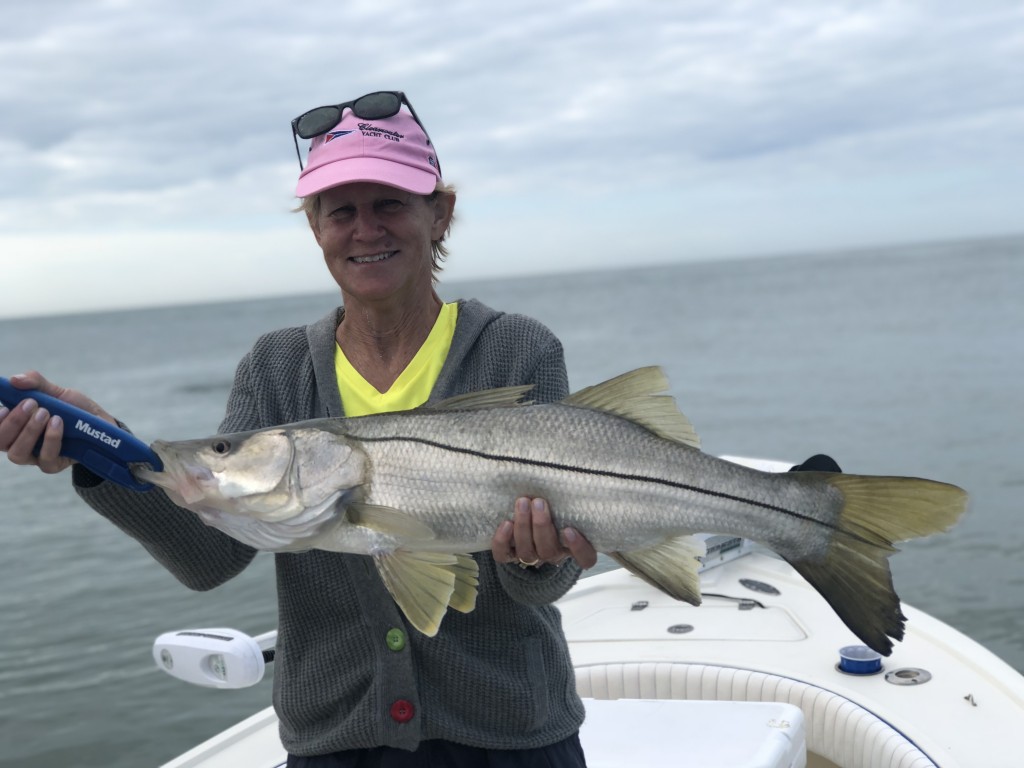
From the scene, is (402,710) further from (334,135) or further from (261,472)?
(334,135)

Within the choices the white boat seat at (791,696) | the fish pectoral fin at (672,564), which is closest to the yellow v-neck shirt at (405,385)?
the fish pectoral fin at (672,564)

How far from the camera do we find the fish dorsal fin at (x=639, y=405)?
274 cm

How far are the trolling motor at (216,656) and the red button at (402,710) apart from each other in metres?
1.44

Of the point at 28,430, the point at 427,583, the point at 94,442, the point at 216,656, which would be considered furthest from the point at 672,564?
the point at 216,656

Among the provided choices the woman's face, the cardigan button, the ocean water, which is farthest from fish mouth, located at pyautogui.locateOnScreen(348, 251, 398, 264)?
the ocean water

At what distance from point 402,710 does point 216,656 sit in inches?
66.3

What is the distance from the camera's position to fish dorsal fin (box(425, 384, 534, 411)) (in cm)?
267

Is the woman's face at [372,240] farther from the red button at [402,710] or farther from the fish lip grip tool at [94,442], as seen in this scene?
the red button at [402,710]

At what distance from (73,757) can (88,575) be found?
486 centimetres

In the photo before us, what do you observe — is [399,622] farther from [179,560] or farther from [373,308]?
[373,308]

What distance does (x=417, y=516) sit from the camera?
8.54ft

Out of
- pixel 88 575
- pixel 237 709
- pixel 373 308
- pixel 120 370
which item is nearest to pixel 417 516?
pixel 373 308

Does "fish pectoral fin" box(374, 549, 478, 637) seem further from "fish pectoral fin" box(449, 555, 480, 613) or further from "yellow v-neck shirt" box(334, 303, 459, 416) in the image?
"yellow v-neck shirt" box(334, 303, 459, 416)

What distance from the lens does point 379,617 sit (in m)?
2.75
